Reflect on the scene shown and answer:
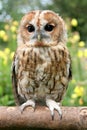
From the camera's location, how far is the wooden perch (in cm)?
209

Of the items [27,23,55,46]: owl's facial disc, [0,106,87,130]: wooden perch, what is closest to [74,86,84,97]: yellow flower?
[27,23,55,46]: owl's facial disc

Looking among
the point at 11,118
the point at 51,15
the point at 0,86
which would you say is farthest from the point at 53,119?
the point at 0,86

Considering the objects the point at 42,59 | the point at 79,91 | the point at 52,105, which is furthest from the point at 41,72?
the point at 79,91

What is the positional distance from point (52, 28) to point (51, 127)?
0.74 metres

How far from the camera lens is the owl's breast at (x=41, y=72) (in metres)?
2.70

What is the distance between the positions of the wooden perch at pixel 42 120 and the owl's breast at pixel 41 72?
58cm

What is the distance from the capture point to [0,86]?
11.6 ft

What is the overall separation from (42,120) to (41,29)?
618 mm

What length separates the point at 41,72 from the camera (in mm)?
2699

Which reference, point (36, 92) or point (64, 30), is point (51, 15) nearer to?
point (64, 30)

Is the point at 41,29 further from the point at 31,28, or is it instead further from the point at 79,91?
the point at 79,91

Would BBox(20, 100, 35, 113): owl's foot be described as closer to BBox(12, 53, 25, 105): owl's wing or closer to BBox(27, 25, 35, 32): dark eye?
BBox(12, 53, 25, 105): owl's wing

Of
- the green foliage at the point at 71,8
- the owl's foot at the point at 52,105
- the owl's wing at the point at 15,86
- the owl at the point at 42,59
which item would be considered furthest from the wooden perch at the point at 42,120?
the green foliage at the point at 71,8

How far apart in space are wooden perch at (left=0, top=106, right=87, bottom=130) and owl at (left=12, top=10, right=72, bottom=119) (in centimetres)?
44
